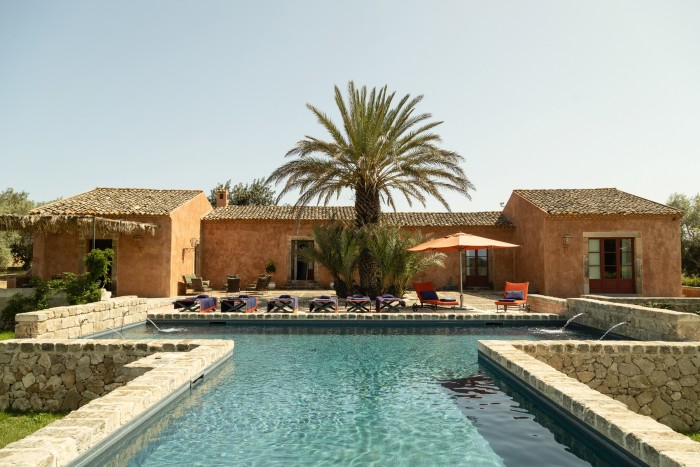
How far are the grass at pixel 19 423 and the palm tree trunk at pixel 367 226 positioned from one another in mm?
10728

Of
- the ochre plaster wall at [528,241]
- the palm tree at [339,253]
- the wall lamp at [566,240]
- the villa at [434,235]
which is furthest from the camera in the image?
the ochre plaster wall at [528,241]

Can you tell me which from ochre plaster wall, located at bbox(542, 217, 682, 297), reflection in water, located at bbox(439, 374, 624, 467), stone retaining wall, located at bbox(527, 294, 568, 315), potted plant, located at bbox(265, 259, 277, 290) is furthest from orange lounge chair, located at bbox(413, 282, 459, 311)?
potted plant, located at bbox(265, 259, 277, 290)

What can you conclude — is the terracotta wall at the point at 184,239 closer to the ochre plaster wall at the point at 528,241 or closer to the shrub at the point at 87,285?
the shrub at the point at 87,285

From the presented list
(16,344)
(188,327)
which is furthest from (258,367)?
(188,327)

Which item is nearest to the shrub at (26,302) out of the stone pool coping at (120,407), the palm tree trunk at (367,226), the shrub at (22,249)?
the stone pool coping at (120,407)

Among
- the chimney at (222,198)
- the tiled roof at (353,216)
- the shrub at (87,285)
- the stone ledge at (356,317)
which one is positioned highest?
the chimney at (222,198)

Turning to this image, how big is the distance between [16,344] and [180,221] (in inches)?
462

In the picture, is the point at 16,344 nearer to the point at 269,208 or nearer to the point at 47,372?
→ the point at 47,372

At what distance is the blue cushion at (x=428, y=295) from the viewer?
13.7 m

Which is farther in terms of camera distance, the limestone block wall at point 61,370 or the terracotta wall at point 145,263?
the terracotta wall at point 145,263

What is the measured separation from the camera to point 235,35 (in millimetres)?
12828

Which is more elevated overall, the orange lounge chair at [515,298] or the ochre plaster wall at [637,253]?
the ochre plaster wall at [637,253]

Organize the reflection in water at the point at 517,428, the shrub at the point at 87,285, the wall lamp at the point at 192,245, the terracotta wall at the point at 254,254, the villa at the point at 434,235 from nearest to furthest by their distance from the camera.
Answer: the reflection in water at the point at 517,428 < the shrub at the point at 87,285 < the villa at the point at 434,235 < the wall lamp at the point at 192,245 < the terracotta wall at the point at 254,254

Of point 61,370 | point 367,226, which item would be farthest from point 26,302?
point 367,226
